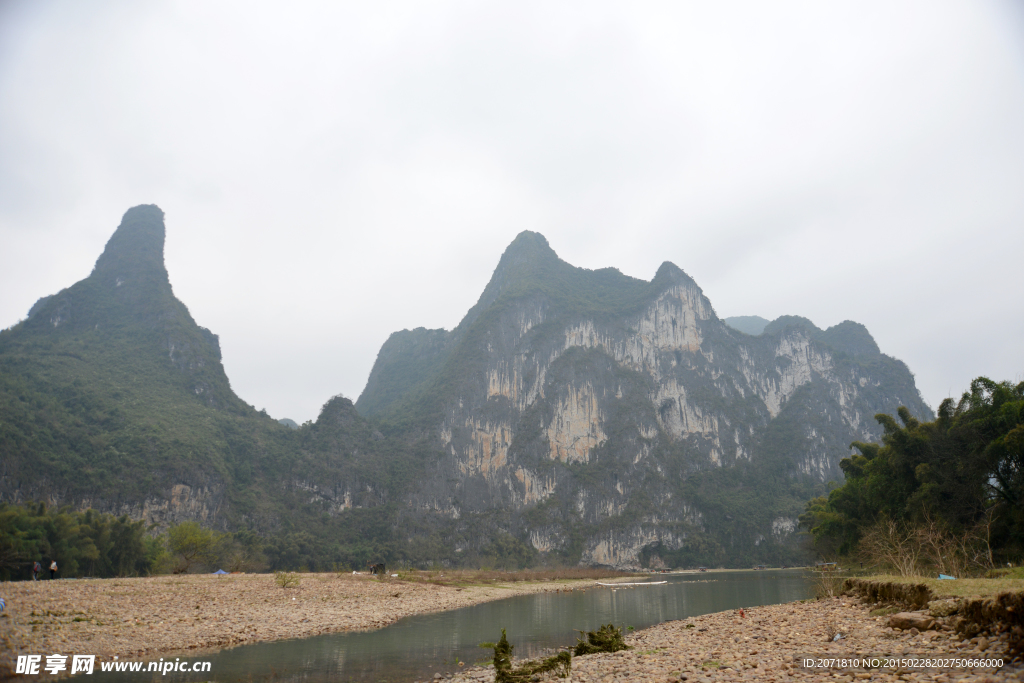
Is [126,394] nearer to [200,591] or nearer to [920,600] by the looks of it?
[200,591]

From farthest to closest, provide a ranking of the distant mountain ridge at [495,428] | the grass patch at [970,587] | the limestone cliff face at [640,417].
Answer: the limestone cliff face at [640,417]
the distant mountain ridge at [495,428]
the grass patch at [970,587]

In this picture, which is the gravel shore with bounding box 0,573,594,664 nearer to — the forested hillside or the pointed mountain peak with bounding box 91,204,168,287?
the forested hillside

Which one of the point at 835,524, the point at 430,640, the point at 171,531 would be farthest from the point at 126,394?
the point at 835,524

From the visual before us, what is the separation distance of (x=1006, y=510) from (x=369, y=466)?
4547 inches

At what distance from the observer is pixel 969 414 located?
81.1 feet

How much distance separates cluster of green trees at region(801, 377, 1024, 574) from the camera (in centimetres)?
1975

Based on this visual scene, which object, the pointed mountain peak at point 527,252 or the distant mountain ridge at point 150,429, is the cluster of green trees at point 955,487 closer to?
the distant mountain ridge at point 150,429

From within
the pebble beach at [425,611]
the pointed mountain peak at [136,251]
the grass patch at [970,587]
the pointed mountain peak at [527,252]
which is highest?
the pointed mountain peak at [527,252]

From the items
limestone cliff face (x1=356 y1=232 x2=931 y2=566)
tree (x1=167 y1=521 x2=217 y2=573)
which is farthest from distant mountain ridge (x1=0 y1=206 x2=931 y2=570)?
tree (x1=167 y1=521 x2=217 y2=573)

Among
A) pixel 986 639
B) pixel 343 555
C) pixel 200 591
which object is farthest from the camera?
pixel 343 555

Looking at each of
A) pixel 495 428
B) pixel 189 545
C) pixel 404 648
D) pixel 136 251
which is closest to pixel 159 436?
pixel 189 545

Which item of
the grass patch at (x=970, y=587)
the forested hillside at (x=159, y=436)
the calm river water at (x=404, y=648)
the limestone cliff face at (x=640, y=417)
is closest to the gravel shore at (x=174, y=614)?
the calm river water at (x=404, y=648)

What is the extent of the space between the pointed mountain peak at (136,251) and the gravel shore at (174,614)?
12006cm

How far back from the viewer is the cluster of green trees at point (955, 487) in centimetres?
1975
